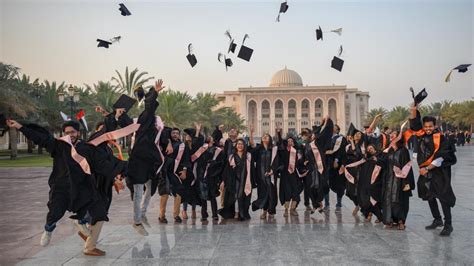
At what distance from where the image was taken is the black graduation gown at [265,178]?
800 centimetres

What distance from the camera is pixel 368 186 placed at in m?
7.72

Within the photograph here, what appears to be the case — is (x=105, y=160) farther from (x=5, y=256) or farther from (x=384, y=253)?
(x=384, y=253)

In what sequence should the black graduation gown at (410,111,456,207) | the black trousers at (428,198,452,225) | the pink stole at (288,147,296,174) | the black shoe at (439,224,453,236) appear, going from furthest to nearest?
the pink stole at (288,147,296,174) < the black graduation gown at (410,111,456,207) < the black trousers at (428,198,452,225) < the black shoe at (439,224,453,236)

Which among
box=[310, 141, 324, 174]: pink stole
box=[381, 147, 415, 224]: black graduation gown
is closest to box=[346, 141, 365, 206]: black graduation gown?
box=[310, 141, 324, 174]: pink stole

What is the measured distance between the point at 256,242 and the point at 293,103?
10483cm

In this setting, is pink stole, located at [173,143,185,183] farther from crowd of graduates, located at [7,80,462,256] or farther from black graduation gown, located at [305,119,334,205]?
black graduation gown, located at [305,119,334,205]

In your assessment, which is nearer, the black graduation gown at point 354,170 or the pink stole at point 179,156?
the pink stole at point 179,156

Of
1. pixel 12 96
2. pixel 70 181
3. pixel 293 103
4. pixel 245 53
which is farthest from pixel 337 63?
pixel 293 103

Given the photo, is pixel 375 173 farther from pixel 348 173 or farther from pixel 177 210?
pixel 177 210

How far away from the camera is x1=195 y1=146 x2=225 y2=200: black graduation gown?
26.6 feet

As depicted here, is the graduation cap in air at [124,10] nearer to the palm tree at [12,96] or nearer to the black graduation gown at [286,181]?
the black graduation gown at [286,181]

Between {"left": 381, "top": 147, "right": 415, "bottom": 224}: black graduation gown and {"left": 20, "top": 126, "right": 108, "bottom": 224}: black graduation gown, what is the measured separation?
4.43 meters

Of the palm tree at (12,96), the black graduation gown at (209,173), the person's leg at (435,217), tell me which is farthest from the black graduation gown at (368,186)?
the palm tree at (12,96)

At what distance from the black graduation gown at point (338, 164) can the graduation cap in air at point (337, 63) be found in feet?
8.01
